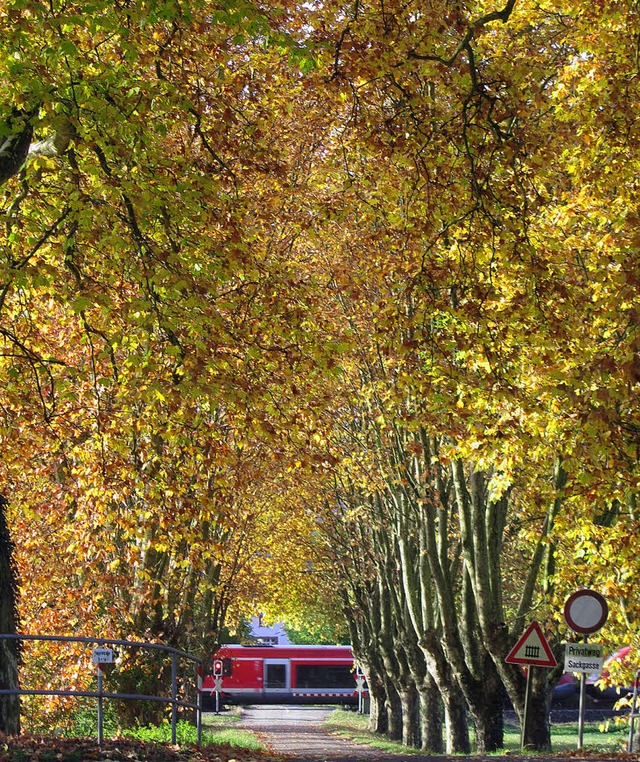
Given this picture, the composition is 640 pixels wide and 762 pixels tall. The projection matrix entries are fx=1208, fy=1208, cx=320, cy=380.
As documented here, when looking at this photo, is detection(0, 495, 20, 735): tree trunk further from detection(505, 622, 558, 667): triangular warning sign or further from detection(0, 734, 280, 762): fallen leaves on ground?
detection(505, 622, 558, 667): triangular warning sign

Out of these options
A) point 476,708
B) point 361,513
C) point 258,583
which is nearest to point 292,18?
point 476,708

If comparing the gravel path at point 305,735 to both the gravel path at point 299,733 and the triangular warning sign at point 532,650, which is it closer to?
the gravel path at point 299,733

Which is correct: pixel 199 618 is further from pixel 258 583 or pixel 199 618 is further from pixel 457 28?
pixel 457 28

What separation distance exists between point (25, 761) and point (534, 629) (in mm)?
9205

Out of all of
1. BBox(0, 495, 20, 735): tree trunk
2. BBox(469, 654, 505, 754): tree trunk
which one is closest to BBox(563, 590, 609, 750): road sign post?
BBox(469, 654, 505, 754): tree trunk

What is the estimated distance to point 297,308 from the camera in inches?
511

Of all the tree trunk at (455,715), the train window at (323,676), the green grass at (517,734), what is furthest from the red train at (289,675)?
the tree trunk at (455,715)

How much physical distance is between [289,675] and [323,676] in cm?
178

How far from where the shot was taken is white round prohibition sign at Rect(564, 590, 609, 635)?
1512cm

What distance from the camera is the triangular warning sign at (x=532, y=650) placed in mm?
17094

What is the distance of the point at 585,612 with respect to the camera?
15.2 meters

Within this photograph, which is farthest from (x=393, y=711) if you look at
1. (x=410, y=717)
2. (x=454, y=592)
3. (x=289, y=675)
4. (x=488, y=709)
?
(x=289, y=675)

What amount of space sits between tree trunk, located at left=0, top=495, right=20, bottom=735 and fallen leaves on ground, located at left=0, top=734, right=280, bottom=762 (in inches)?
9.5

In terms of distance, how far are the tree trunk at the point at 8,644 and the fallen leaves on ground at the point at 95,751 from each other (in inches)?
9.5
